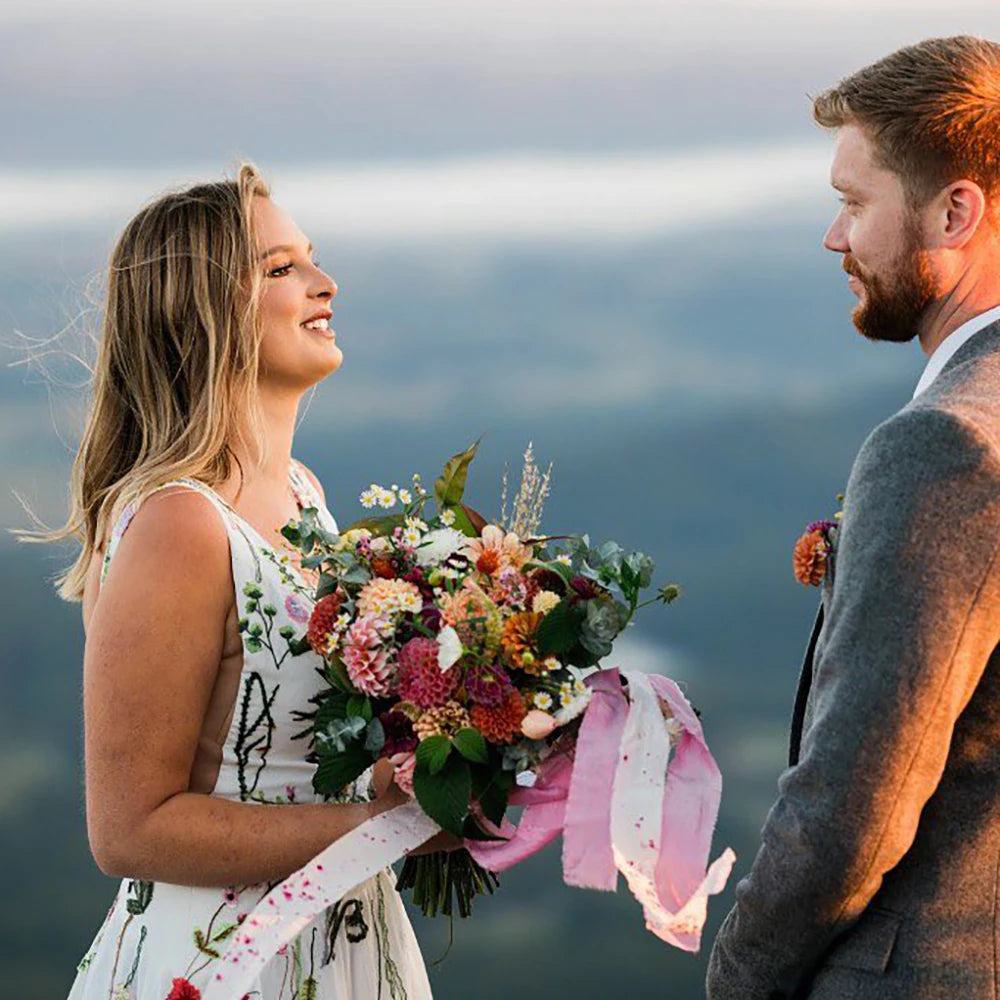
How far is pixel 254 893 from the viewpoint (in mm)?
3250

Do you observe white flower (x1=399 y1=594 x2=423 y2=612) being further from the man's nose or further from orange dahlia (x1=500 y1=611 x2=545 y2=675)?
the man's nose

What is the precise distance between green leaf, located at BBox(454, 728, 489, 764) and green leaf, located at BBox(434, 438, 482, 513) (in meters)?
0.59

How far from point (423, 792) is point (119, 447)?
3.86ft

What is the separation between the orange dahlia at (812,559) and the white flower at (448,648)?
676 mm

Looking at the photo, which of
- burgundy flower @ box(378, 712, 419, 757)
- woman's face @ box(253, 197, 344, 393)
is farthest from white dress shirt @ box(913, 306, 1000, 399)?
woman's face @ box(253, 197, 344, 393)

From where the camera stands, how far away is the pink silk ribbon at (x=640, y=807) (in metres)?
2.85

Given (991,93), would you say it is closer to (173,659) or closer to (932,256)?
(932,256)

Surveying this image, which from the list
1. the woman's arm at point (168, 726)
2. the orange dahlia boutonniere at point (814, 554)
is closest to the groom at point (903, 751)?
the orange dahlia boutonniere at point (814, 554)

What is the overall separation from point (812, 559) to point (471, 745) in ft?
2.50

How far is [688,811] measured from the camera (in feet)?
9.64

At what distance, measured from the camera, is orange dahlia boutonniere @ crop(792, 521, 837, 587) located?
2.67 metres

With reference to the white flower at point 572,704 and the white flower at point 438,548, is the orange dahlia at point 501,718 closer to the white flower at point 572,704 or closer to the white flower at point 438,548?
the white flower at point 572,704

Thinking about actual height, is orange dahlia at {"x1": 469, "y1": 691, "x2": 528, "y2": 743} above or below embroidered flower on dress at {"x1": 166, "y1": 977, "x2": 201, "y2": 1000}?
above

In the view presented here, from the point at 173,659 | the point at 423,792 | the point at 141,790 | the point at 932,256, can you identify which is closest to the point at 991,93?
the point at 932,256
